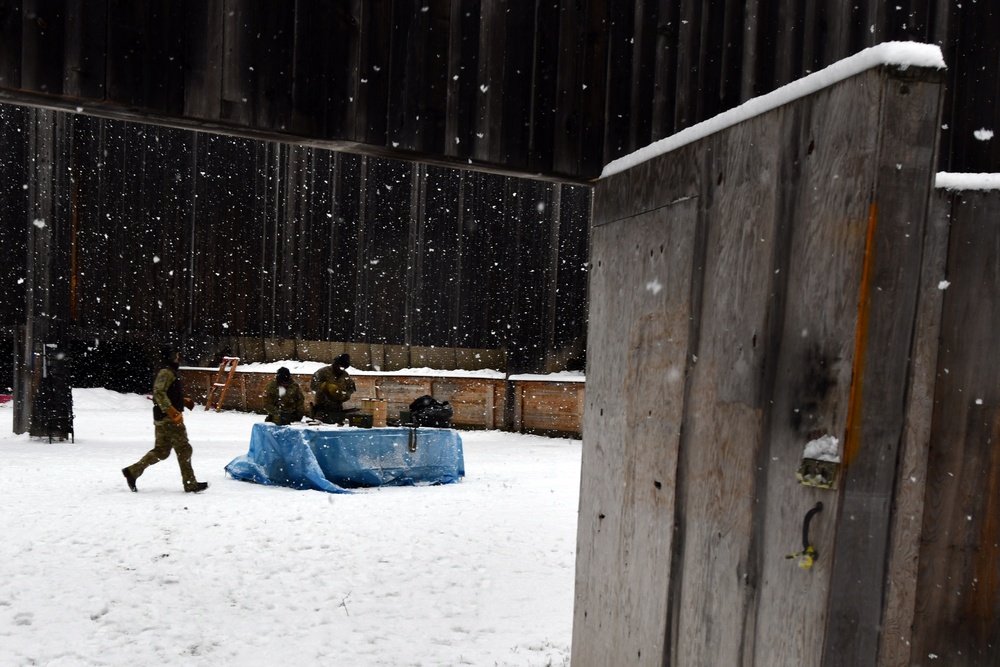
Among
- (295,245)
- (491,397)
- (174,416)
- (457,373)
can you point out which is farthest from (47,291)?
(491,397)

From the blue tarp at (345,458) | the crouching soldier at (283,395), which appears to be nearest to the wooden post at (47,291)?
the crouching soldier at (283,395)

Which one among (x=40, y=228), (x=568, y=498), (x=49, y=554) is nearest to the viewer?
(x=49, y=554)

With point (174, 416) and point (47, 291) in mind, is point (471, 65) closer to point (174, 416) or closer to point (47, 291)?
point (174, 416)

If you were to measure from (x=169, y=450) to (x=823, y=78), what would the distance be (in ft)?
29.9

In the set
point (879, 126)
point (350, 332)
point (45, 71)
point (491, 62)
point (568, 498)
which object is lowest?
point (568, 498)

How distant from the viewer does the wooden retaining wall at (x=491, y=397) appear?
17.6 meters

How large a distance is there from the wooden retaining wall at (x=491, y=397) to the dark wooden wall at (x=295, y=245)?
24.5 inches

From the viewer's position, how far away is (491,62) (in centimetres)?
448

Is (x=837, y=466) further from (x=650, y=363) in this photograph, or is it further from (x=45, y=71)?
(x=45, y=71)

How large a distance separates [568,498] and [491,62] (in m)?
6.74

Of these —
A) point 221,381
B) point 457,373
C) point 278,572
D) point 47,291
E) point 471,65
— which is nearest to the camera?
point 471,65

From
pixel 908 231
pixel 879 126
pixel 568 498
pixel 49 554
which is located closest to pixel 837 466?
pixel 908 231

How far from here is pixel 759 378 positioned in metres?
2.27

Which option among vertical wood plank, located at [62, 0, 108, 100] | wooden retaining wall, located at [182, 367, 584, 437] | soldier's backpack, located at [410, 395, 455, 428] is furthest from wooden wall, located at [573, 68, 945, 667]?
wooden retaining wall, located at [182, 367, 584, 437]
